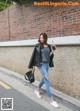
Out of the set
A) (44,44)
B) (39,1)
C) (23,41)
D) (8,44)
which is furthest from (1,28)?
(44,44)

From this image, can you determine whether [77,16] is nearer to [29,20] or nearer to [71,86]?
[71,86]

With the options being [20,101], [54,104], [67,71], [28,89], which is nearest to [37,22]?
[28,89]

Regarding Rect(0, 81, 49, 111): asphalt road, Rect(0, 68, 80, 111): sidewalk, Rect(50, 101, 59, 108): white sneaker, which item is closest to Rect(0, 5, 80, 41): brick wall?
Rect(0, 68, 80, 111): sidewalk

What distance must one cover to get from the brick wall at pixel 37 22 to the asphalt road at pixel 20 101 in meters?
2.04

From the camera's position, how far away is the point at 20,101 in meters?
8.17

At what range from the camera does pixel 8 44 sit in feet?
48.4

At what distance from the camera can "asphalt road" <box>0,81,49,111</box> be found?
293 inches


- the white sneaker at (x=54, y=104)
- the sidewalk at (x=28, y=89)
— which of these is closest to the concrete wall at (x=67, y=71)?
the sidewalk at (x=28, y=89)

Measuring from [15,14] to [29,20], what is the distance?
2201 millimetres

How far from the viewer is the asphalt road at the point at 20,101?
7.45 metres

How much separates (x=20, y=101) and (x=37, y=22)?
3754 mm

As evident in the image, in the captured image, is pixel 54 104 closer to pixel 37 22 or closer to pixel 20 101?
pixel 20 101

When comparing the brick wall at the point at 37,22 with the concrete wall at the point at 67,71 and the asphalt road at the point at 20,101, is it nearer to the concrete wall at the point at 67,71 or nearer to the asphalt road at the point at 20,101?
the concrete wall at the point at 67,71

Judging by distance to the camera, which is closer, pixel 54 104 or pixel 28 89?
pixel 54 104
